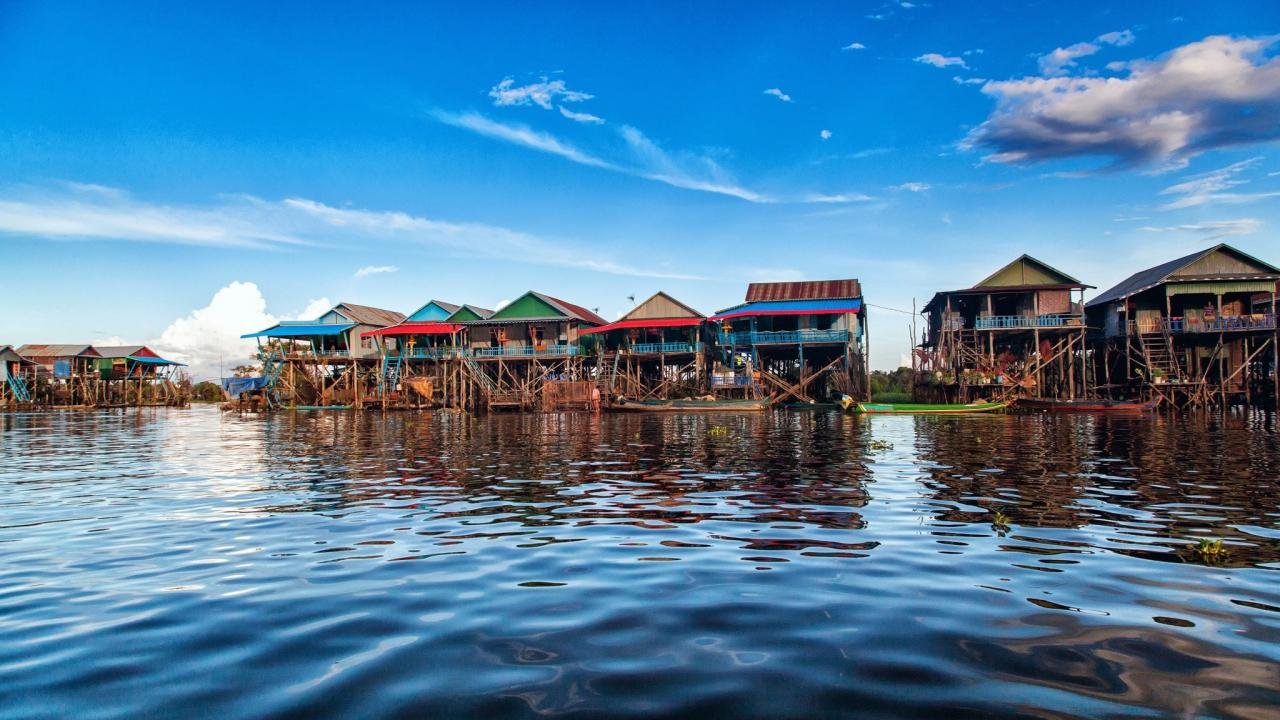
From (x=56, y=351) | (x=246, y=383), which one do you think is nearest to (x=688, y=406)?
(x=246, y=383)

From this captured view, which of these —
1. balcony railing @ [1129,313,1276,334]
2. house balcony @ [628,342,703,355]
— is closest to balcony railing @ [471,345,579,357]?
house balcony @ [628,342,703,355]

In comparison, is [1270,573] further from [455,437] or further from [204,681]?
[455,437]

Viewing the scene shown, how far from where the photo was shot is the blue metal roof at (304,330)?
5350cm

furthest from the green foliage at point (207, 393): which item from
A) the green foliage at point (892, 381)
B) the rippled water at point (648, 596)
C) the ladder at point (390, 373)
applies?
the rippled water at point (648, 596)

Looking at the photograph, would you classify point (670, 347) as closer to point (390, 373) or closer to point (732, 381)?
point (732, 381)

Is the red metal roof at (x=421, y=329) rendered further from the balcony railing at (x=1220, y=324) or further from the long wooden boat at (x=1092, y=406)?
the balcony railing at (x=1220, y=324)

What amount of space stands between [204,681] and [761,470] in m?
11.0

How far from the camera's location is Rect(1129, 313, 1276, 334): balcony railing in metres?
39.7

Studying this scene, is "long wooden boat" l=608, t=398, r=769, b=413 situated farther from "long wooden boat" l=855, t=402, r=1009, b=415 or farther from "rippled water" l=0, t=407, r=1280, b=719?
"rippled water" l=0, t=407, r=1280, b=719

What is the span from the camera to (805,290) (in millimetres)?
48312

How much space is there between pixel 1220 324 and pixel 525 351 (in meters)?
41.3

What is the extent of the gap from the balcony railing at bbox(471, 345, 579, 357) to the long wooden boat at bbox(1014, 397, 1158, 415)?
27.9 meters

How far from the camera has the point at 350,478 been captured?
1371 centimetres

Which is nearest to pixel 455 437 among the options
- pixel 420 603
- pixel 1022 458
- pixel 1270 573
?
pixel 1022 458
